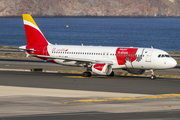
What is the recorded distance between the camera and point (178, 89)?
122 feet

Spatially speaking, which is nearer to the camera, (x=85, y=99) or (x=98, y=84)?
(x=85, y=99)

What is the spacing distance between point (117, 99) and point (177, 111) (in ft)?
22.3

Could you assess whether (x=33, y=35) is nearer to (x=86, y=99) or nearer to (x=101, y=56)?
(x=101, y=56)

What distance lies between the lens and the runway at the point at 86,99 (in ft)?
Answer: 74.6

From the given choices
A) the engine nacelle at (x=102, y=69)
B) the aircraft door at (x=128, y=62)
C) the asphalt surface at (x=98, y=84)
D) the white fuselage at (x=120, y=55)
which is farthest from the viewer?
the aircraft door at (x=128, y=62)

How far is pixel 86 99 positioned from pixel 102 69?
1694cm

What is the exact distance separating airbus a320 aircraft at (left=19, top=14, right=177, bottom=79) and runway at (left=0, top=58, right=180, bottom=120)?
313 cm

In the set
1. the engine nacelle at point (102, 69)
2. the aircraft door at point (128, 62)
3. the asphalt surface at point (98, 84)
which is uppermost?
the aircraft door at point (128, 62)

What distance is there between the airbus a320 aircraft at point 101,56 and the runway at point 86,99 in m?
3.13

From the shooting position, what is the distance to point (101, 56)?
48.6 metres

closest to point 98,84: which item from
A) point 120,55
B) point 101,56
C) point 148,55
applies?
point 120,55

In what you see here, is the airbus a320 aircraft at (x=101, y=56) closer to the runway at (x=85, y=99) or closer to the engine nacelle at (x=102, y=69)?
the engine nacelle at (x=102, y=69)

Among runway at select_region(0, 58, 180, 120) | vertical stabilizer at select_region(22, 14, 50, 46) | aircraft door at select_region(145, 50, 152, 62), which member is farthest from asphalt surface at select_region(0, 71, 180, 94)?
vertical stabilizer at select_region(22, 14, 50, 46)

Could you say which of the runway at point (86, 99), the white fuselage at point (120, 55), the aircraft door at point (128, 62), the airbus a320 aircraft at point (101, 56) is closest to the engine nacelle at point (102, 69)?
the airbus a320 aircraft at point (101, 56)
